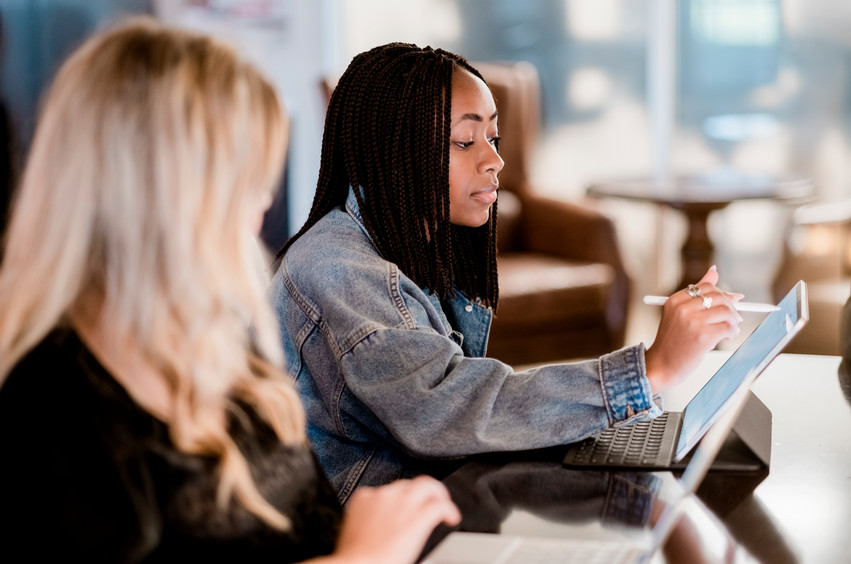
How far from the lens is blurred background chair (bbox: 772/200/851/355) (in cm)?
275

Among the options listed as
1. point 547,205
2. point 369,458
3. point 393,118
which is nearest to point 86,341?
point 369,458

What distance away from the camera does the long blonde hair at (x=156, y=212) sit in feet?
2.34

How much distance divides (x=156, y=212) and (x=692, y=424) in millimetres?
720

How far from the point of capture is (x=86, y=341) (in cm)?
75

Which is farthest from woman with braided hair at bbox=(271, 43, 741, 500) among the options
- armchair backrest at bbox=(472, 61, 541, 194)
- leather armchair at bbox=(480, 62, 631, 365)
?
armchair backrest at bbox=(472, 61, 541, 194)

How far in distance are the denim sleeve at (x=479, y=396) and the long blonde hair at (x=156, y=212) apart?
A: 0.35m

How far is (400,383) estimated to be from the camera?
113 centimetres

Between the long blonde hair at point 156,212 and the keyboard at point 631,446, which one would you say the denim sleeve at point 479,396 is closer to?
the keyboard at point 631,446

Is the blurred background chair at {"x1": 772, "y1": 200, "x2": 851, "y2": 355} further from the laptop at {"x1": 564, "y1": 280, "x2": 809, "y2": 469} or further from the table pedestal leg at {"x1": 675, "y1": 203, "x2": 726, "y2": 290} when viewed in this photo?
the laptop at {"x1": 564, "y1": 280, "x2": 809, "y2": 469}

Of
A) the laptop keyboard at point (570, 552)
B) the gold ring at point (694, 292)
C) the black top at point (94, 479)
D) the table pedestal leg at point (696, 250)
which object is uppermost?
the black top at point (94, 479)

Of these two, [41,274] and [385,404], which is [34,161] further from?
[385,404]

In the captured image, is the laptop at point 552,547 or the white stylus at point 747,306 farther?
the white stylus at point 747,306

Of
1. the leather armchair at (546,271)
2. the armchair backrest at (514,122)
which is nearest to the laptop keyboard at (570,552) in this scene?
the leather armchair at (546,271)

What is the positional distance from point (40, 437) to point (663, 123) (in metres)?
4.12
